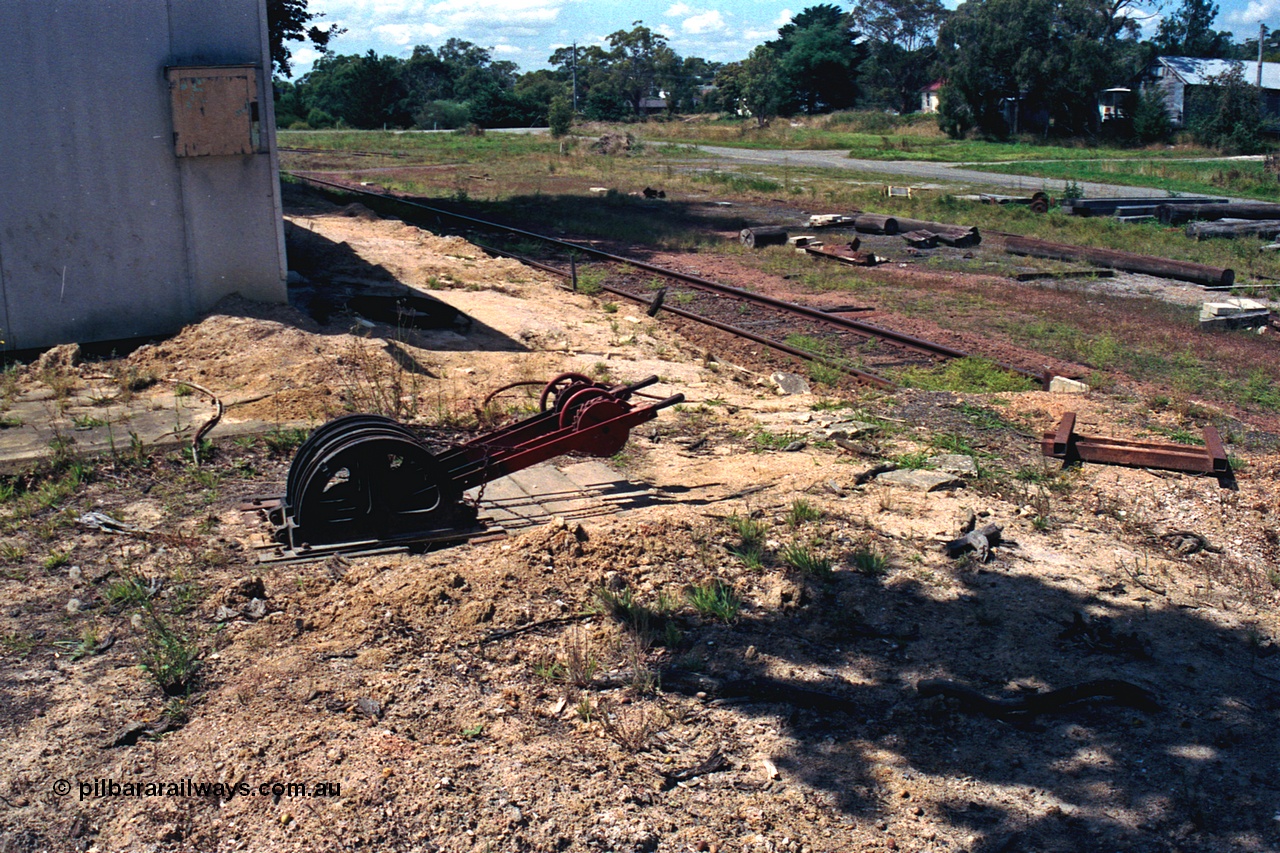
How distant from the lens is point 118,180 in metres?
9.31

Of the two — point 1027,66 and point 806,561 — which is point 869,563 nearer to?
point 806,561

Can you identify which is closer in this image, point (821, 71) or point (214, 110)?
point (214, 110)

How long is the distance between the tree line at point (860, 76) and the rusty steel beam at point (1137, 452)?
26.7 metres

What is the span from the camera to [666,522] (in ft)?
18.8

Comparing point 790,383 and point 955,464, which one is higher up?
point 790,383

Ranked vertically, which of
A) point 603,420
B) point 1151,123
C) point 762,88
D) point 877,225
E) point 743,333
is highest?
point 762,88

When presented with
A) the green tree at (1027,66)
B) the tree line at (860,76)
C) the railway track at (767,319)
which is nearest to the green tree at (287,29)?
the tree line at (860,76)

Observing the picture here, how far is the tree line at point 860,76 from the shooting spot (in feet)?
194

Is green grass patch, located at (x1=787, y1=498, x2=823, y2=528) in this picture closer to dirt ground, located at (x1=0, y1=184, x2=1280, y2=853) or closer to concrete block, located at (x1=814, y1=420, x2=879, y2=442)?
dirt ground, located at (x1=0, y1=184, x2=1280, y2=853)

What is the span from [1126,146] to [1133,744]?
62.9m

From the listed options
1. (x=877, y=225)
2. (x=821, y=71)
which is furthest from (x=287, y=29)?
(x=821, y=71)

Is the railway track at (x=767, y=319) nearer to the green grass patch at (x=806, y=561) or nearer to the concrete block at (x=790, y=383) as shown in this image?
the concrete block at (x=790, y=383)

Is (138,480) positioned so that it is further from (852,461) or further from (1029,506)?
(1029,506)

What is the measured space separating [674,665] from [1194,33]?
109474 millimetres
